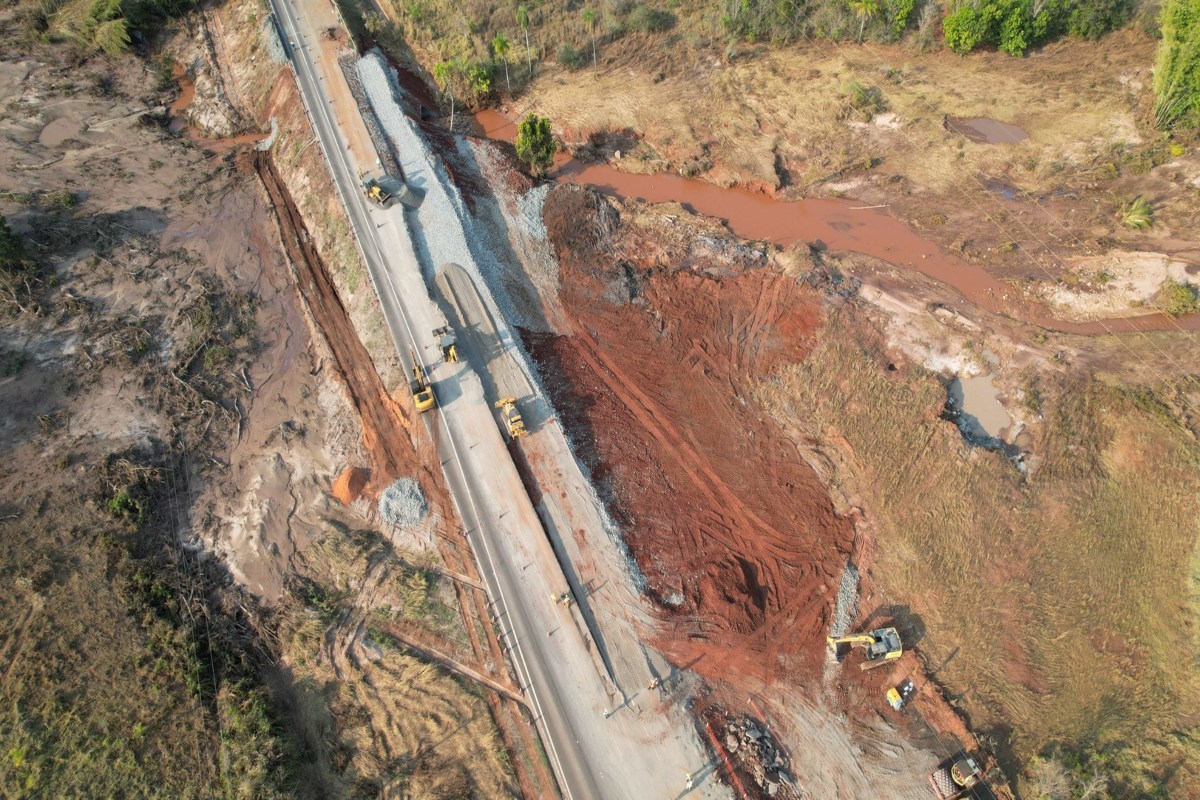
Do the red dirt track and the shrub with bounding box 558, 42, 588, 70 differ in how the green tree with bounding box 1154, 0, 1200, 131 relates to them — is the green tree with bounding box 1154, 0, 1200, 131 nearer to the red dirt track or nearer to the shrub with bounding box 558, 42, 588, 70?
the red dirt track

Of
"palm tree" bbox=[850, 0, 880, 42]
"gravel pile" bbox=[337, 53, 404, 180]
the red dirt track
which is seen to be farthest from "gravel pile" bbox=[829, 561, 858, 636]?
"palm tree" bbox=[850, 0, 880, 42]

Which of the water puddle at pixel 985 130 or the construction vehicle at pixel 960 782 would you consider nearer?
the construction vehicle at pixel 960 782

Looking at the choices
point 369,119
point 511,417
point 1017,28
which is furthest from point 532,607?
point 1017,28

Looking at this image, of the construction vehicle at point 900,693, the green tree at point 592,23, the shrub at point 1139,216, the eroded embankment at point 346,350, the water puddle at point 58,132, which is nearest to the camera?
the construction vehicle at point 900,693

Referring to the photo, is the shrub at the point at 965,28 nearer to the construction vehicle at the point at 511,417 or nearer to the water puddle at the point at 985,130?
the water puddle at the point at 985,130

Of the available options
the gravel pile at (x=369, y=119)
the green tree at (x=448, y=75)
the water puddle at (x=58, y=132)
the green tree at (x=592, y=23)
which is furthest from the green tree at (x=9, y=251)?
the green tree at (x=592, y=23)

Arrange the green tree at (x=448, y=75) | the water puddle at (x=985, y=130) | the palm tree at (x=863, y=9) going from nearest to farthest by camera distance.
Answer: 1. the water puddle at (x=985, y=130)
2. the green tree at (x=448, y=75)
3. the palm tree at (x=863, y=9)
